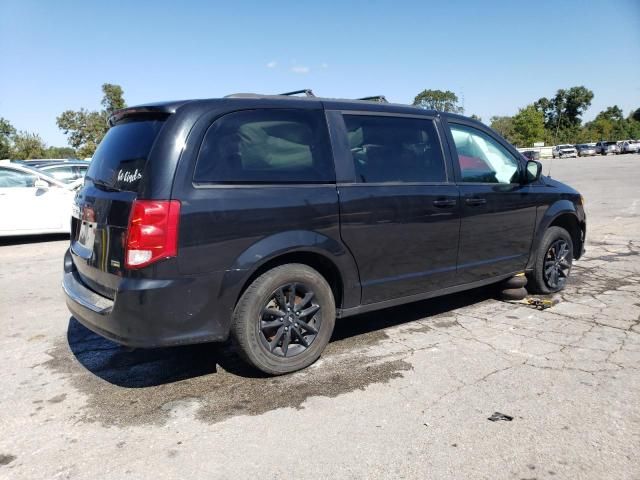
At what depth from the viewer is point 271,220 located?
341cm

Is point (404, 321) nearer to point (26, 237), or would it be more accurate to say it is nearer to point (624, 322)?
point (624, 322)

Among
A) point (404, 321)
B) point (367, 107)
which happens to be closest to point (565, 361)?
point (404, 321)

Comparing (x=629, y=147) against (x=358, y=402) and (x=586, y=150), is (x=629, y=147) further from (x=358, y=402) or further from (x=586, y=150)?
(x=358, y=402)

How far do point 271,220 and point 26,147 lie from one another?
57.5 metres

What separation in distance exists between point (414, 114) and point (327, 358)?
2.17m

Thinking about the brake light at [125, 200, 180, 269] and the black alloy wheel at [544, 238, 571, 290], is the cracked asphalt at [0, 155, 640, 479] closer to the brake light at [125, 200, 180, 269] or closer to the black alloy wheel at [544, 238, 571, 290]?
the black alloy wheel at [544, 238, 571, 290]

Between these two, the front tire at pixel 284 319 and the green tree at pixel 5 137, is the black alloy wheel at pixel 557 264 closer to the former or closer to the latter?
the front tire at pixel 284 319

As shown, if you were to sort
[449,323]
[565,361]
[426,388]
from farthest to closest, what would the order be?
Result: [449,323], [565,361], [426,388]

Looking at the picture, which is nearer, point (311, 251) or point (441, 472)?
point (441, 472)

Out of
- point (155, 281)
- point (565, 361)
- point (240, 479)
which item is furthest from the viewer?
point (565, 361)

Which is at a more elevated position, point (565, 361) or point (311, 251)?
point (311, 251)

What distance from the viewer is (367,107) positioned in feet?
13.6

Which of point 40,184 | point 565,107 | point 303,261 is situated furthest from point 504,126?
point 303,261

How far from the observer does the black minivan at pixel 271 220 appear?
3.14 m
